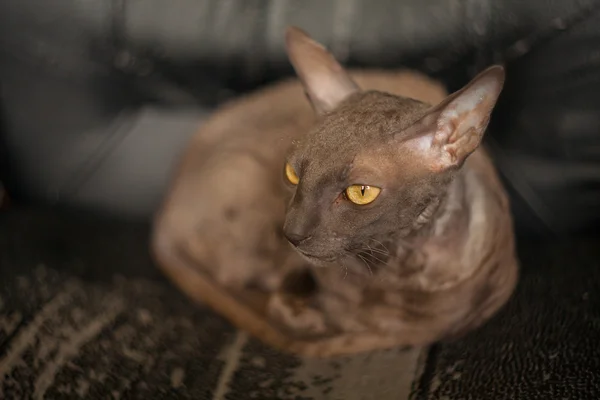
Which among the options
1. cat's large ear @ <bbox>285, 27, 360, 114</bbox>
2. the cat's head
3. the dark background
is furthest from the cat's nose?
the dark background

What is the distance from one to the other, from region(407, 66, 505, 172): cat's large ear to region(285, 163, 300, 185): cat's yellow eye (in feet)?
0.54

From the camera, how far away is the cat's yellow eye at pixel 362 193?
0.88 metres

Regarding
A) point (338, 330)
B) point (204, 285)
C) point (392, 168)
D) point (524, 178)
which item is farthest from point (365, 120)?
point (524, 178)

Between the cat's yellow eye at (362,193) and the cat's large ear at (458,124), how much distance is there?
0.08 metres

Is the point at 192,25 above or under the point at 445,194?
above

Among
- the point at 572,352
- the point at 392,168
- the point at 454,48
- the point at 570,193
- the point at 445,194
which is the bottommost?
the point at 570,193

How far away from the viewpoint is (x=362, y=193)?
89 cm

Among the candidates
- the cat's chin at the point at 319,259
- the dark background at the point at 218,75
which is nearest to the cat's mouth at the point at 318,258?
the cat's chin at the point at 319,259

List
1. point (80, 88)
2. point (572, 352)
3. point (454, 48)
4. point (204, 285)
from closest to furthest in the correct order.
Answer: point (572, 352) → point (204, 285) → point (454, 48) → point (80, 88)

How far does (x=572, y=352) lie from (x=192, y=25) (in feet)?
3.28

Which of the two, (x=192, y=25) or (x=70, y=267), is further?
(x=192, y=25)

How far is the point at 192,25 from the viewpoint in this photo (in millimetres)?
1489

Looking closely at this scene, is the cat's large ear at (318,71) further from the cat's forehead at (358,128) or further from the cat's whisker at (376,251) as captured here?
the cat's whisker at (376,251)

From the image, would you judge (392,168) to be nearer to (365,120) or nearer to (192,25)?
(365,120)
